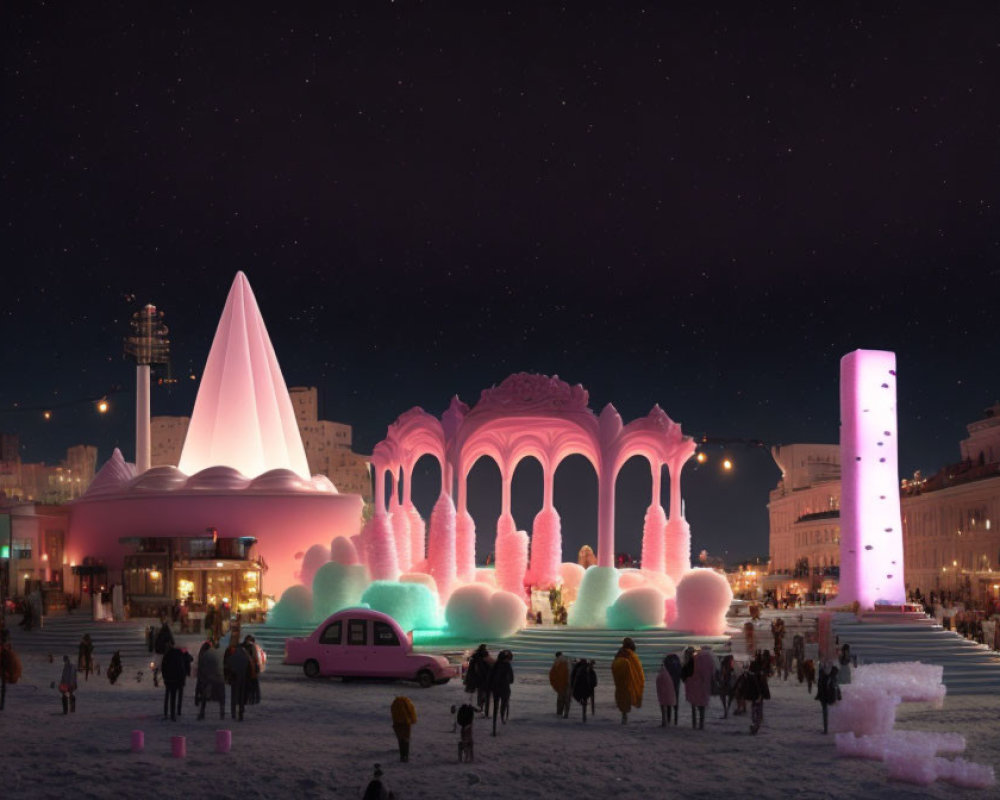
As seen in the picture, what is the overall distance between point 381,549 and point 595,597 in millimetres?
6041

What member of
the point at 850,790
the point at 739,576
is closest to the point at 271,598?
the point at 850,790

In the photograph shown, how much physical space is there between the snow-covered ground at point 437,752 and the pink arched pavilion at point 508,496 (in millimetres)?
10594

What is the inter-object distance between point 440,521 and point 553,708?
41.0 ft

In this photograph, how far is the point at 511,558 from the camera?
32281 mm

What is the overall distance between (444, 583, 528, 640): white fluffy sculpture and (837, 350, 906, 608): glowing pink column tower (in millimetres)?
7787

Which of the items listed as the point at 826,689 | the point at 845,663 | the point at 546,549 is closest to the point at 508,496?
the point at 546,549

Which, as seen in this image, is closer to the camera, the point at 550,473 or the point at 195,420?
the point at 550,473

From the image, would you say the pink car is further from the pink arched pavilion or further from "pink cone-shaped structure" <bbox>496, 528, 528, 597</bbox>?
"pink cone-shaped structure" <bbox>496, 528, 528, 597</bbox>

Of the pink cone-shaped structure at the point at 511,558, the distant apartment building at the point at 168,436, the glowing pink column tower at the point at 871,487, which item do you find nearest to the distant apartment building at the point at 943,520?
the glowing pink column tower at the point at 871,487

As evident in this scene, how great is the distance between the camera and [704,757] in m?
14.4

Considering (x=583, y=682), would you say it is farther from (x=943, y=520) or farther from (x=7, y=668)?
(x=943, y=520)

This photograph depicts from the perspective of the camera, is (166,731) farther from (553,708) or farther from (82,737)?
(553,708)

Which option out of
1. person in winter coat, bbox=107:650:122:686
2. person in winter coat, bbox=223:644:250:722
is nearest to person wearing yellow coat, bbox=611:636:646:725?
person in winter coat, bbox=223:644:250:722

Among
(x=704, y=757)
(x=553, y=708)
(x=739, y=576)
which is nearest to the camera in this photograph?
(x=704, y=757)
